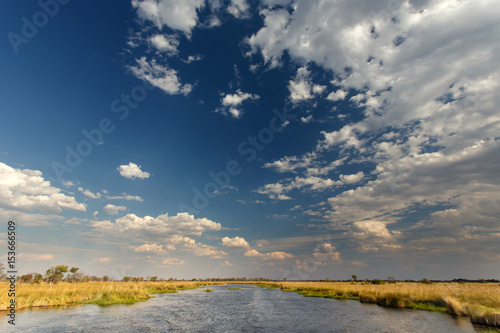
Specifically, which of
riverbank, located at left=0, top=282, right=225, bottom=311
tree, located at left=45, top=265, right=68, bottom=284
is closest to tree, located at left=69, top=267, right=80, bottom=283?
tree, located at left=45, top=265, right=68, bottom=284

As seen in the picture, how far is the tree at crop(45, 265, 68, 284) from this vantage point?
8512 centimetres

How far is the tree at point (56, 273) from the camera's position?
85.1m

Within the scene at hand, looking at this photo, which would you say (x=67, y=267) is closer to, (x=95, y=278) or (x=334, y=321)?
(x=95, y=278)

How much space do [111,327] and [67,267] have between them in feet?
294

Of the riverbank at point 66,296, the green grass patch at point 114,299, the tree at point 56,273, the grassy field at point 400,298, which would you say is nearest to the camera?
the grassy field at point 400,298

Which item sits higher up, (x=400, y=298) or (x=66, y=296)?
(x=400, y=298)

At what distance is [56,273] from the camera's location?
87.1 metres

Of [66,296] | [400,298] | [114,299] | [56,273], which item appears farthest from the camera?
[56,273]

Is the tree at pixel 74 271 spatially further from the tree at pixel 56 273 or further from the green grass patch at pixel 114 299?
the green grass patch at pixel 114 299

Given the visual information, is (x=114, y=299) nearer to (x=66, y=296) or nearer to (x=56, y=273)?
(x=66, y=296)

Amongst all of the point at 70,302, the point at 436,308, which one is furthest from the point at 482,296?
the point at 70,302

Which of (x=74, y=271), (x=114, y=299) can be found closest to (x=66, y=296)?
(x=114, y=299)

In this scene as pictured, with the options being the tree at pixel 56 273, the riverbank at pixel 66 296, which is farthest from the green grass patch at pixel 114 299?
the tree at pixel 56 273

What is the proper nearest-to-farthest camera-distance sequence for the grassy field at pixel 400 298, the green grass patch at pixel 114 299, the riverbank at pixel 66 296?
the grassy field at pixel 400 298, the riverbank at pixel 66 296, the green grass patch at pixel 114 299
